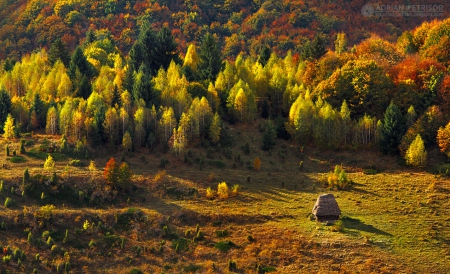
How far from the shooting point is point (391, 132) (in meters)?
104

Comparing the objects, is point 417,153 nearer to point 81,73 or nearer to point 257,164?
point 257,164

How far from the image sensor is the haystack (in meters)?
85.7

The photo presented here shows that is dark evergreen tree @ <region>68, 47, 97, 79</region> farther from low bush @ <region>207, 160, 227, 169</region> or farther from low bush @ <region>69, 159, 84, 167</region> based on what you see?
low bush @ <region>207, 160, 227, 169</region>

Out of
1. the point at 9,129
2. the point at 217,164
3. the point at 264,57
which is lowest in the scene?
the point at 217,164

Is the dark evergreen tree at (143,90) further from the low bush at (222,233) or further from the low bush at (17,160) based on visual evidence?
the low bush at (222,233)

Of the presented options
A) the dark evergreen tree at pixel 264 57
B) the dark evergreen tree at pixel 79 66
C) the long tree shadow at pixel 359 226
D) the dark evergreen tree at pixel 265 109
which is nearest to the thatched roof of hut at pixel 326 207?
the long tree shadow at pixel 359 226

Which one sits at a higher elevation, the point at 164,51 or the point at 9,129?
the point at 164,51

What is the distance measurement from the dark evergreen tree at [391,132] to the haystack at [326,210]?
2099 cm

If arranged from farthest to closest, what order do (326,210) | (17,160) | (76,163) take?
1. (76,163)
2. (17,160)
3. (326,210)

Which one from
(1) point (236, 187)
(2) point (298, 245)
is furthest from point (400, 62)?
(2) point (298, 245)

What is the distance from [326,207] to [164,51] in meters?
58.2

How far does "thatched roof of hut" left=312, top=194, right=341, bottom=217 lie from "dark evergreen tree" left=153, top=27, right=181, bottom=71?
5537 centimetres

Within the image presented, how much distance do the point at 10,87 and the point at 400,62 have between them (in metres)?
63.0

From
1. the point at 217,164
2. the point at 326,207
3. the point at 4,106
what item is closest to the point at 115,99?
the point at 4,106
